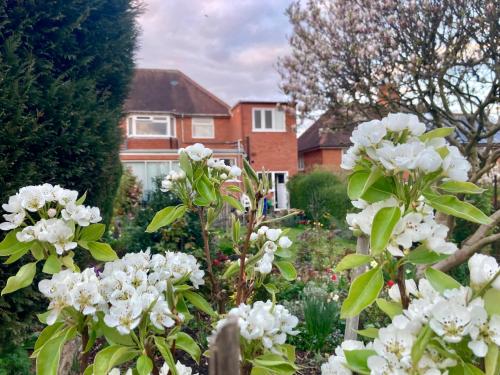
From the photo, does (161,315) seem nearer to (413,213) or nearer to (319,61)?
(413,213)

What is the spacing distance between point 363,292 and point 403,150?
1.01ft

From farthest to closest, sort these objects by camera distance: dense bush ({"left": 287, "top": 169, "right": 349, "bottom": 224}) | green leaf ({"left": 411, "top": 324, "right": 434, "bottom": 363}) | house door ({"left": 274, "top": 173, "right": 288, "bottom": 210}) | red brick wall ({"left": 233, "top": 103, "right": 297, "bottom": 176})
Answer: house door ({"left": 274, "top": 173, "right": 288, "bottom": 210})
red brick wall ({"left": 233, "top": 103, "right": 297, "bottom": 176})
dense bush ({"left": 287, "top": 169, "right": 349, "bottom": 224})
green leaf ({"left": 411, "top": 324, "right": 434, "bottom": 363})

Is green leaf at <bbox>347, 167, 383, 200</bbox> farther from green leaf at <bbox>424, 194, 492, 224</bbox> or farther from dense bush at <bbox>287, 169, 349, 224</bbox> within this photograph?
dense bush at <bbox>287, 169, 349, 224</bbox>

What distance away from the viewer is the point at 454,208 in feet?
2.66

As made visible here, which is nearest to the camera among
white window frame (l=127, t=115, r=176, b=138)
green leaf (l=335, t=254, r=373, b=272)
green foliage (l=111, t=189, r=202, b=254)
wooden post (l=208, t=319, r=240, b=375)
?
wooden post (l=208, t=319, r=240, b=375)

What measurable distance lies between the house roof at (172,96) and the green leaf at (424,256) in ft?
62.1

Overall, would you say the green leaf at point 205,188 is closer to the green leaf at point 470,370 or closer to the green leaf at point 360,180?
the green leaf at point 360,180

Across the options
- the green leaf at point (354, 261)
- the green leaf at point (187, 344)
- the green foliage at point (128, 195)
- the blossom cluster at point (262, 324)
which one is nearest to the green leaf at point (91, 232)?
the green leaf at point (187, 344)

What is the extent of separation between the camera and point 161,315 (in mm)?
892

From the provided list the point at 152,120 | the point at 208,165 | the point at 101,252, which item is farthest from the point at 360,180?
the point at 152,120

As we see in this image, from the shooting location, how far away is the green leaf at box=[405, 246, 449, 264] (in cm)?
79

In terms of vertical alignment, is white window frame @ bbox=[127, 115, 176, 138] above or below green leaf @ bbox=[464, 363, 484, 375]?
above

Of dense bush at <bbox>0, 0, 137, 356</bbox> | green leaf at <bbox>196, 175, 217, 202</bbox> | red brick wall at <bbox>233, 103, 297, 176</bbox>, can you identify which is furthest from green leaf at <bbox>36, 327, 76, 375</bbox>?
red brick wall at <bbox>233, 103, 297, 176</bbox>

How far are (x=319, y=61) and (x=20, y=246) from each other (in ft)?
23.6
